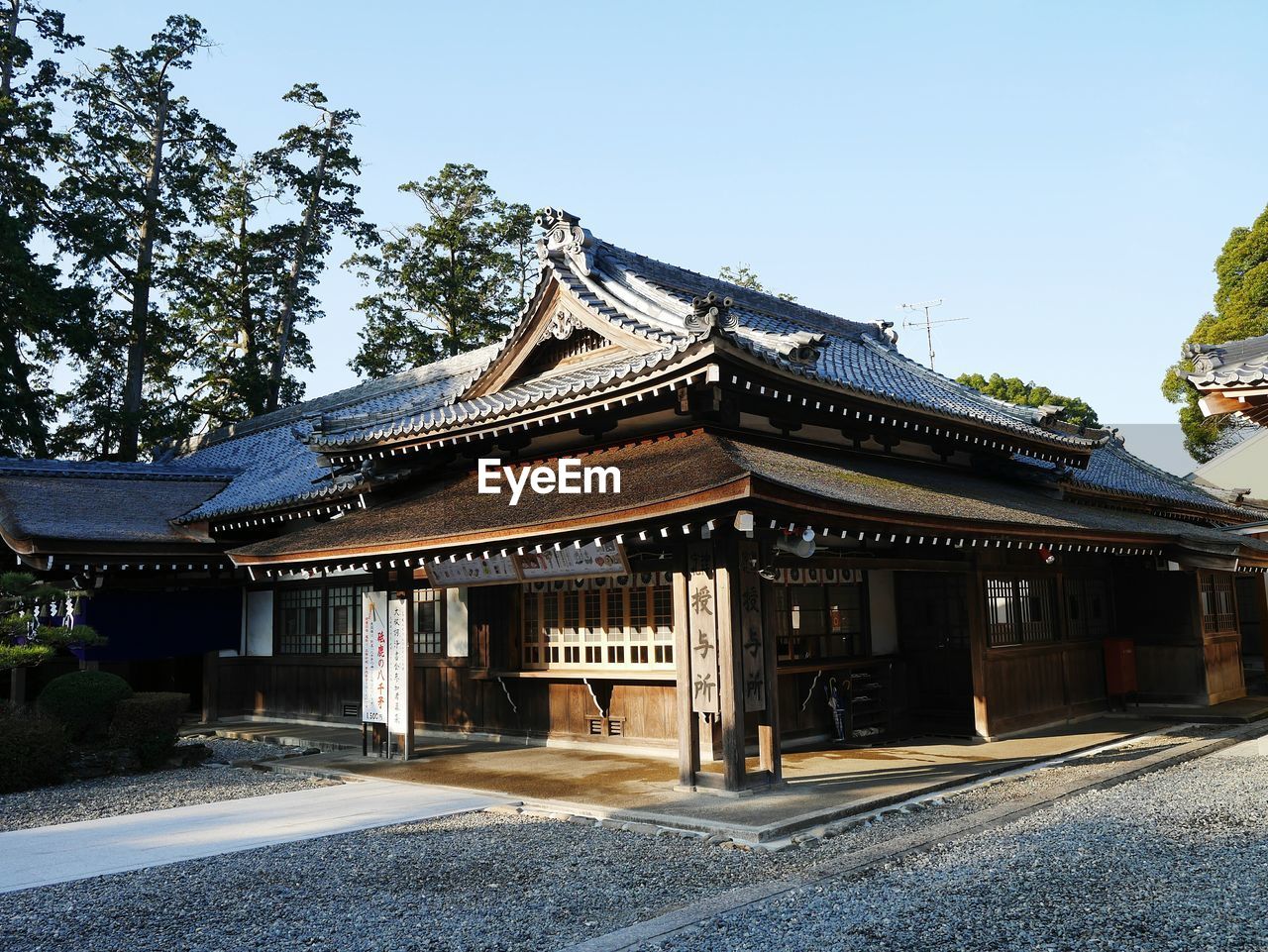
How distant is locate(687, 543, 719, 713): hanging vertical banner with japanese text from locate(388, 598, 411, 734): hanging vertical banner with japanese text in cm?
452

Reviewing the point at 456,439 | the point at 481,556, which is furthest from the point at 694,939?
the point at 456,439

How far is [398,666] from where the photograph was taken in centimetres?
1248

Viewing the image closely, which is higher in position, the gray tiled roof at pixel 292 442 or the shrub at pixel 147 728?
the gray tiled roof at pixel 292 442

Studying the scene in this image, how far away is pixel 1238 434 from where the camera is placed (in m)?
37.7

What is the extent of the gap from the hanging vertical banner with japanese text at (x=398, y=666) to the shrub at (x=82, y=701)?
381cm

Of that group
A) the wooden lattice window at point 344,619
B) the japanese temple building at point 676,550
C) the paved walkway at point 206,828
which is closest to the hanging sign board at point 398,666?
the japanese temple building at point 676,550

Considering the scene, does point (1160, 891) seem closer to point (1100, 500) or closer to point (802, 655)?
point (802, 655)

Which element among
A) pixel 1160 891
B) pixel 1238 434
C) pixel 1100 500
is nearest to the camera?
pixel 1160 891

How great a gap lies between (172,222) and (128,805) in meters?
25.2

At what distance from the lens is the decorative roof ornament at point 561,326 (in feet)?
43.9

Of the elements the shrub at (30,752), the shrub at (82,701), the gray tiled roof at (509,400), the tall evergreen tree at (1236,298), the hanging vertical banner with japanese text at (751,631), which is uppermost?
the tall evergreen tree at (1236,298)

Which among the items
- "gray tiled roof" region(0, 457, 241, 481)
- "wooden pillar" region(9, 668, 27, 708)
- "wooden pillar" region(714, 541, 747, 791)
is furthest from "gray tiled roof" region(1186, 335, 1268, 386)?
"gray tiled roof" region(0, 457, 241, 481)

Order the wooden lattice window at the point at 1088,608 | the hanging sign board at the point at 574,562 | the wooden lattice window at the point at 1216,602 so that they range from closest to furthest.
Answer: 1. the hanging sign board at the point at 574,562
2. the wooden lattice window at the point at 1088,608
3. the wooden lattice window at the point at 1216,602

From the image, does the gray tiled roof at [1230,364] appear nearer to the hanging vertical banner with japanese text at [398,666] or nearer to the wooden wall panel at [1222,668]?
the wooden wall panel at [1222,668]
